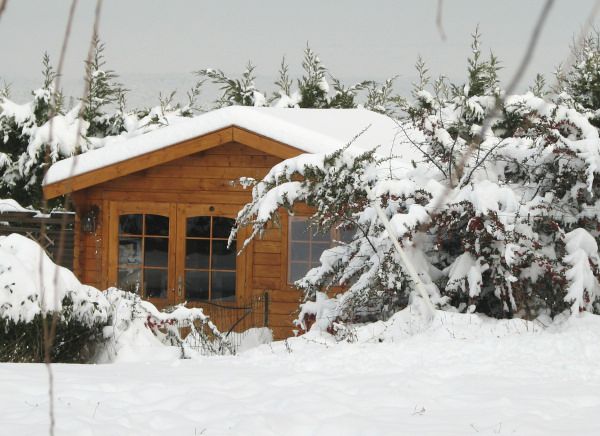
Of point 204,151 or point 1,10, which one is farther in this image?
point 204,151

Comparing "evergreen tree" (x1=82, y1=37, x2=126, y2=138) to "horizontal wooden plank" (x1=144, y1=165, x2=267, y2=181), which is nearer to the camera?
"horizontal wooden plank" (x1=144, y1=165, x2=267, y2=181)

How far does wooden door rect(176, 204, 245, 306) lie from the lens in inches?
445

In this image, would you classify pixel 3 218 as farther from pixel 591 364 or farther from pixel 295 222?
pixel 591 364

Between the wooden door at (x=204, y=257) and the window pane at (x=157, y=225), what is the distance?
227mm

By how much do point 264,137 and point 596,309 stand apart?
5.15m

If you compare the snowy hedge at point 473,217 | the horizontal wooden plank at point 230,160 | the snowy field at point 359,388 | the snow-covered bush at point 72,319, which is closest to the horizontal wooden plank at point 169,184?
the horizontal wooden plank at point 230,160

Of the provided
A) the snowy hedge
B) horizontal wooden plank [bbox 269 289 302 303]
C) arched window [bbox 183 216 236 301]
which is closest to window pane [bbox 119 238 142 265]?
arched window [bbox 183 216 236 301]

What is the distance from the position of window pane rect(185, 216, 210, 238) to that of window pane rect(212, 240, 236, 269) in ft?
0.81

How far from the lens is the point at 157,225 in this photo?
11500mm

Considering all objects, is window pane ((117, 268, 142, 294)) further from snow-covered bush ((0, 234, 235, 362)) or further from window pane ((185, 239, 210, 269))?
Answer: snow-covered bush ((0, 234, 235, 362))

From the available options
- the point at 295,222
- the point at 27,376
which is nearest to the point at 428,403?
the point at 27,376

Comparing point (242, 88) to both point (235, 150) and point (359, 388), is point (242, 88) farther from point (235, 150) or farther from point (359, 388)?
point (359, 388)

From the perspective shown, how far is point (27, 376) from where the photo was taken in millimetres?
5238

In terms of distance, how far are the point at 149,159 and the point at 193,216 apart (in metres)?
1.04
